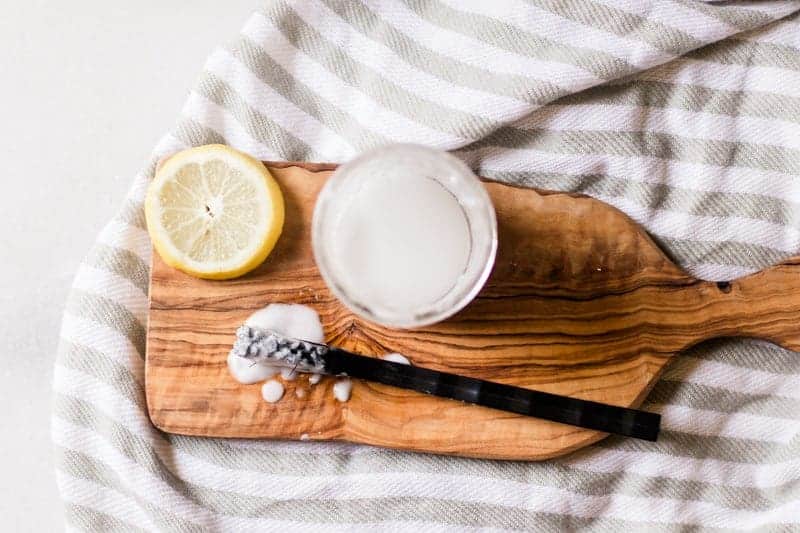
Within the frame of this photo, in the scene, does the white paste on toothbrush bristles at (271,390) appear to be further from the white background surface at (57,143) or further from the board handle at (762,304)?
the board handle at (762,304)

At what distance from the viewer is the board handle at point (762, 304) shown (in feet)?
2.62

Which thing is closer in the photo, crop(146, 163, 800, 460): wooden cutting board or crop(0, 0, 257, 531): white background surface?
crop(146, 163, 800, 460): wooden cutting board

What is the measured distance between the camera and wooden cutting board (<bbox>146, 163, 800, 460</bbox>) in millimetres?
788

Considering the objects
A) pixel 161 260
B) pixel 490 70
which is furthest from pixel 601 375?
pixel 161 260

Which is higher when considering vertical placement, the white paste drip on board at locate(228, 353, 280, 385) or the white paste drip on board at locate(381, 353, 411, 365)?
the white paste drip on board at locate(381, 353, 411, 365)

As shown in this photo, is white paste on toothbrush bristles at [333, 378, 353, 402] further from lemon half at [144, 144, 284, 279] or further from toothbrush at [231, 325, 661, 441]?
lemon half at [144, 144, 284, 279]

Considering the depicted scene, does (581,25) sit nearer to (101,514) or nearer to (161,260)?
(161,260)

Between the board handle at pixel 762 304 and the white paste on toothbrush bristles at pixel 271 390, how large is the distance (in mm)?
410

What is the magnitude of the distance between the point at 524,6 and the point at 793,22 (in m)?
0.27

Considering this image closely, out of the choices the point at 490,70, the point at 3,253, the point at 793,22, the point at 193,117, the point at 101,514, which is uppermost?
the point at 793,22

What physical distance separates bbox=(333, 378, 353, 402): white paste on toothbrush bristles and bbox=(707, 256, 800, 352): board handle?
345mm

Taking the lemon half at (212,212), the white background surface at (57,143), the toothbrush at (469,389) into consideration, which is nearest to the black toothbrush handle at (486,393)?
the toothbrush at (469,389)

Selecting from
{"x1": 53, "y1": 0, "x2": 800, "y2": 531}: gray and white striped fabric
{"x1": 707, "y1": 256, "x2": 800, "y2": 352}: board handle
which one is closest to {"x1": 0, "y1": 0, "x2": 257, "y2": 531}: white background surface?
{"x1": 53, "y1": 0, "x2": 800, "y2": 531}: gray and white striped fabric

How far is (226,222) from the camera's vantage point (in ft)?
2.50
